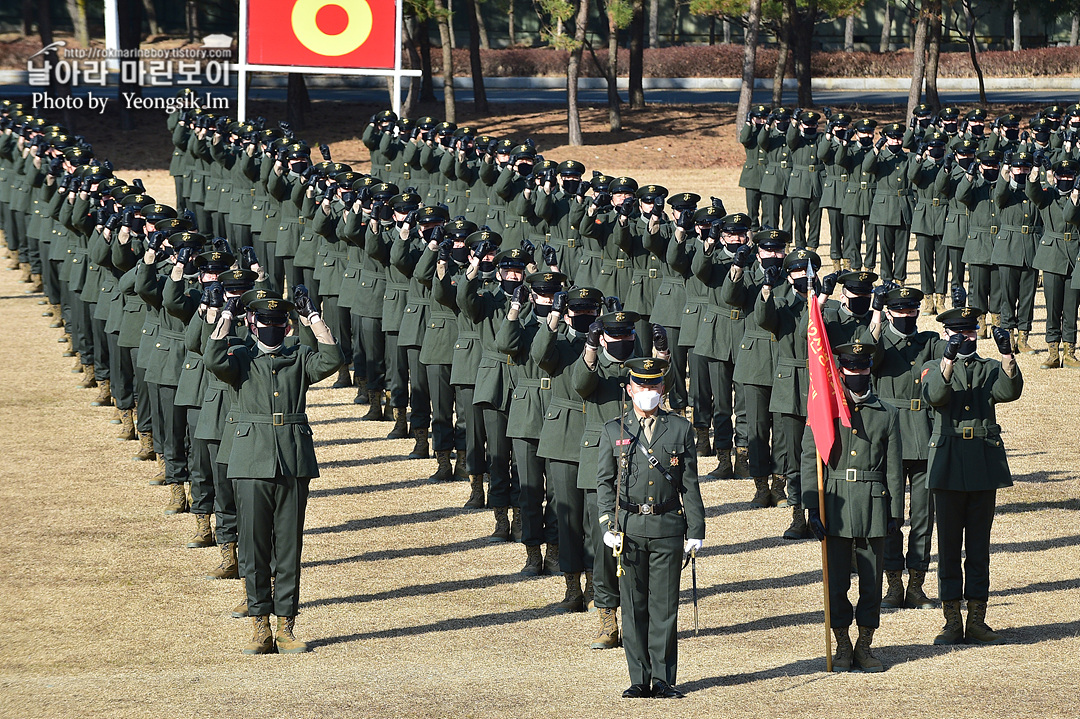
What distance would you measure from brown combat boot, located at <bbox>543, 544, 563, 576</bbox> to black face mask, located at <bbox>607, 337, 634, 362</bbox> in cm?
199

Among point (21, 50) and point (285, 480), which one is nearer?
point (285, 480)

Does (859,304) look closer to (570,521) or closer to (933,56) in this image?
(570,521)

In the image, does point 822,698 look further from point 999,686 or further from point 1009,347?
point 1009,347

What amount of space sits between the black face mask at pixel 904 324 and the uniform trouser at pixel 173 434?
216 inches

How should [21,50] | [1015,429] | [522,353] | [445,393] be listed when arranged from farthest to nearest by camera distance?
[21,50] < [1015,429] < [445,393] < [522,353]

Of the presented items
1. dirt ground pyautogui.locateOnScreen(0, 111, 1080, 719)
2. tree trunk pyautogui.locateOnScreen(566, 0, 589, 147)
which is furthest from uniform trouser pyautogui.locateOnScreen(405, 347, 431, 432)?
tree trunk pyautogui.locateOnScreen(566, 0, 589, 147)

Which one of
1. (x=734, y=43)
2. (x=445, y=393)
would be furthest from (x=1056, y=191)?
(x=734, y=43)

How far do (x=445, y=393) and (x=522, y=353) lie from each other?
2477 mm

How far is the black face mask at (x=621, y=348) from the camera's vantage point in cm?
924

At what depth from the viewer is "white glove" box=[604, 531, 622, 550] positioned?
8.23 m

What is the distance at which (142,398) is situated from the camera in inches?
516

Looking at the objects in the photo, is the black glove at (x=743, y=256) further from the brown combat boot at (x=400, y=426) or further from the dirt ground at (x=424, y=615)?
the brown combat boot at (x=400, y=426)

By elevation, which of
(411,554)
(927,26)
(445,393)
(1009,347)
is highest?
(927,26)

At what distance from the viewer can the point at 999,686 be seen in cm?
816
